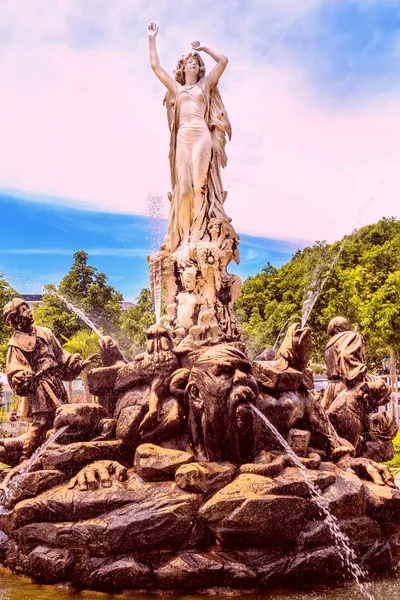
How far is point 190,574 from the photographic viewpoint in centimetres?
653

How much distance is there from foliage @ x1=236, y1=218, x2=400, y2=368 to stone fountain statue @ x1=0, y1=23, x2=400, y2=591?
12.2 m

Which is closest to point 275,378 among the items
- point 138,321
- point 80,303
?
point 138,321

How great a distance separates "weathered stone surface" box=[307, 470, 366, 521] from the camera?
7168 millimetres

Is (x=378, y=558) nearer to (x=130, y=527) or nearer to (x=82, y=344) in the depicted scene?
(x=130, y=527)

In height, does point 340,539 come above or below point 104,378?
below

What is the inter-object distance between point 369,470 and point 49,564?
3.78 m

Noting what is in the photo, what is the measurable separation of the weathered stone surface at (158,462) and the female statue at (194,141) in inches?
213

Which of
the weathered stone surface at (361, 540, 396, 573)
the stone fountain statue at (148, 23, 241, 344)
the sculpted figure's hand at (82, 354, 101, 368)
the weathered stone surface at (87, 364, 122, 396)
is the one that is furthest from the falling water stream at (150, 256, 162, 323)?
the weathered stone surface at (361, 540, 396, 573)

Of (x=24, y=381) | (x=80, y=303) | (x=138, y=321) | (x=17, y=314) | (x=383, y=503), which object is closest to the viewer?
(x=383, y=503)

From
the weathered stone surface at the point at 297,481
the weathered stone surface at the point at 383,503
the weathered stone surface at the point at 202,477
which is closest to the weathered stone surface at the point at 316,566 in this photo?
the weathered stone surface at the point at 297,481

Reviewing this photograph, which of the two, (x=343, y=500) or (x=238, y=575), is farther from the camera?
(x=343, y=500)

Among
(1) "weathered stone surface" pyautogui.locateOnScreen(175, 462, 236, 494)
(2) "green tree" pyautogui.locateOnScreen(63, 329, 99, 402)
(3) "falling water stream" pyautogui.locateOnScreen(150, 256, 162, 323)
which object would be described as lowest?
(1) "weathered stone surface" pyautogui.locateOnScreen(175, 462, 236, 494)

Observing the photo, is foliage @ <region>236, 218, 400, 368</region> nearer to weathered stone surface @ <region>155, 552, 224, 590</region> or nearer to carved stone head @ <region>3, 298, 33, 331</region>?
carved stone head @ <region>3, 298, 33, 331</region>

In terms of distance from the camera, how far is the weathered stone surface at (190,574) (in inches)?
257
